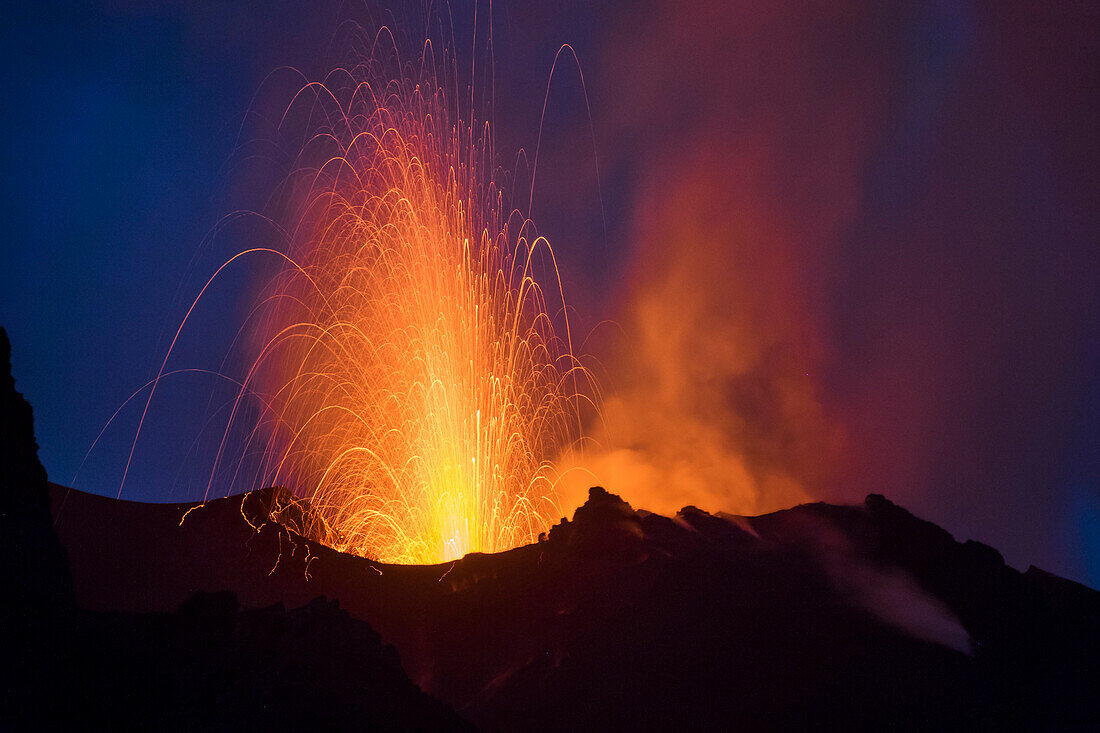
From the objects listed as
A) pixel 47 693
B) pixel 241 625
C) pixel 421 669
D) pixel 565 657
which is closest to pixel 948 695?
pixel 565 657

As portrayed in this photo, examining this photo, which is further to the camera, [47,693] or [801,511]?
[801,511]

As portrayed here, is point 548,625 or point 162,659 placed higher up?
point 548,625

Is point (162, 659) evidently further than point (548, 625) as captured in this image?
No

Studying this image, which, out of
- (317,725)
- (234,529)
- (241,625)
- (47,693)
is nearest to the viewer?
(47,693)

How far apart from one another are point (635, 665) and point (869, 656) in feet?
17.6

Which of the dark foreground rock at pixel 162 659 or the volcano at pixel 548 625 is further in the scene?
the volcano at pixel 548 625

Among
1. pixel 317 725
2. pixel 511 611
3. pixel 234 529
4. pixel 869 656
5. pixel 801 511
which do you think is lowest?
pixel 317 725

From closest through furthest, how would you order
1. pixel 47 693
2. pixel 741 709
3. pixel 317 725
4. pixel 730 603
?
pixel 47 693
pixel 317 725
pixel 741 709
pixel 730 603

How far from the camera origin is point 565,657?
53.2ft

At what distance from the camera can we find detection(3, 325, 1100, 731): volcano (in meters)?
9.88

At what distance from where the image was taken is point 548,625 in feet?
58.3

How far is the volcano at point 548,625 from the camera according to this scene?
988cm

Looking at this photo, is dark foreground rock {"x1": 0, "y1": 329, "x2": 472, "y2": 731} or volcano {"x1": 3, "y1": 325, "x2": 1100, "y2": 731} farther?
volcano {"x1": 3, "y1": 325, "x2": 1100, "y2": 731}

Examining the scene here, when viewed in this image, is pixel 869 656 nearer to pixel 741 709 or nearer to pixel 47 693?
pixel 741 709
